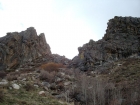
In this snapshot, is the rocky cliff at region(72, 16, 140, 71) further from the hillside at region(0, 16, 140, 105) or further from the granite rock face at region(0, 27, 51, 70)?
the granite rock face at region(0, 27, 51, 70)

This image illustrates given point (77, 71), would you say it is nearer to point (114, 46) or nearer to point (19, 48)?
point (114, 46)

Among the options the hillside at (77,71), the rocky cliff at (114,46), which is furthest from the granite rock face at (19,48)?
the rocky cliff at (114,46)

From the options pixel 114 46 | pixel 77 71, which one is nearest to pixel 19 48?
pixel 77 71

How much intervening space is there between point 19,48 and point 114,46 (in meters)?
18.2

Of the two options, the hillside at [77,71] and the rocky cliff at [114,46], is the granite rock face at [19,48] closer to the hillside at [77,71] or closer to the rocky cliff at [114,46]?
the hillside at [77,71]

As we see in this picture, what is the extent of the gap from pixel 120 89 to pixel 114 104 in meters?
2.98

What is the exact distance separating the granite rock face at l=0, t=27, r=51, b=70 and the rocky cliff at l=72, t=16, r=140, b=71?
10768 mm

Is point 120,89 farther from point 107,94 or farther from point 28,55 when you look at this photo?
point 28,55

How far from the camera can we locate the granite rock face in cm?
3619

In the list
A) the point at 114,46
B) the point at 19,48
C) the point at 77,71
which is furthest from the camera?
the point at 19,48

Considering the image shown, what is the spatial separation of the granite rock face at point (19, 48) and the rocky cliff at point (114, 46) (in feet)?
35.3

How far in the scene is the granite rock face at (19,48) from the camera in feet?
119

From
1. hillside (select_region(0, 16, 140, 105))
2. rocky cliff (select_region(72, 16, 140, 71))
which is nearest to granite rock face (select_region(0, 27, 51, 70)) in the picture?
hillside (select_region(0, 16, 140, 105))

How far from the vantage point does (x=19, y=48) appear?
3762 centimetres
